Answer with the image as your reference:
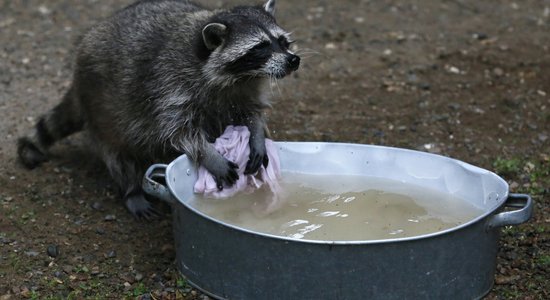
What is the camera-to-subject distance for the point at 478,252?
350 centimetres

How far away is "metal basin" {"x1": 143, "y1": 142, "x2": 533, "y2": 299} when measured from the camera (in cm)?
327

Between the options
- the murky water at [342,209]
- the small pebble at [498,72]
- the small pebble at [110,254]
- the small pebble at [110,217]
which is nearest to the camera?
the murky water at [342,209]

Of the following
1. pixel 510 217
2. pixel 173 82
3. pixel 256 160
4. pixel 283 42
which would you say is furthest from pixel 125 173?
pixel 510 217

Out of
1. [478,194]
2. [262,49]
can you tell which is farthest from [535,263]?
[262,49]

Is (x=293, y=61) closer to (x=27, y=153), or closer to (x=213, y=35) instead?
(x=213, y=35)

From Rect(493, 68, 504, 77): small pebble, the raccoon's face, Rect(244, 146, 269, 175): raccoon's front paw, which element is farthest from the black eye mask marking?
Rect(493, 68, 504, 77): small pebble

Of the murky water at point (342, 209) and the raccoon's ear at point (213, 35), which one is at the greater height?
the raccoon's ear at point (213, 35)

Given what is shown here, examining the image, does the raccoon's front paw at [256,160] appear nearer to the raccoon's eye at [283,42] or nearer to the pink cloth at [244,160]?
the pink cloth at [244,160]

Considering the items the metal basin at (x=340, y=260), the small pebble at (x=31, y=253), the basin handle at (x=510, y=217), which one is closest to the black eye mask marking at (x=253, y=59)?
the metal basin at (x=340, y=260)

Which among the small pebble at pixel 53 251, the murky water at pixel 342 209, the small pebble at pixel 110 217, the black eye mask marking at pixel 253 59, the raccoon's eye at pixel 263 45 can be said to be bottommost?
the small pebble at pixel 110 217

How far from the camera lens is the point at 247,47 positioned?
4.42 m

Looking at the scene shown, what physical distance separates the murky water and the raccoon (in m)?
0.19

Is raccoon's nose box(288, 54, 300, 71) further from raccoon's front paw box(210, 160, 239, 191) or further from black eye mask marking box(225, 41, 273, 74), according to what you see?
raccoon's front paw box(210, 160, 239, 191)

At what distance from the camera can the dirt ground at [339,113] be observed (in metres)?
4.14
